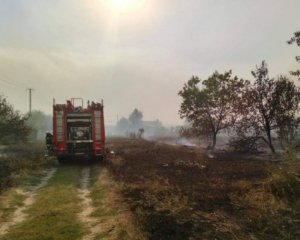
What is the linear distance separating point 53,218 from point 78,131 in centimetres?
1547

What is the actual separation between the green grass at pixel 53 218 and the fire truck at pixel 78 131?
28.3 feet

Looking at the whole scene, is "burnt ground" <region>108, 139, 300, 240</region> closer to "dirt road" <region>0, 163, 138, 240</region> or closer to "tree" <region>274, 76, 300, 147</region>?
"dirt road" <region>0, 163, 138, 240</region>

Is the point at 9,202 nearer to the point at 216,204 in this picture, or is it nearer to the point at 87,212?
the point at 87,212

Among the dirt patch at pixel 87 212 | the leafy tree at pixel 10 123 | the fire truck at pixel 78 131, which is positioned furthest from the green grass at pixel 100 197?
the leafy tree at pixel 10 123

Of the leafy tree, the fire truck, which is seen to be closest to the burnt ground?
the fire truck

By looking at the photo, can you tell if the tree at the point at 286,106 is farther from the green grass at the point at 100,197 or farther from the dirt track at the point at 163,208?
the green grass at the point at 100,197

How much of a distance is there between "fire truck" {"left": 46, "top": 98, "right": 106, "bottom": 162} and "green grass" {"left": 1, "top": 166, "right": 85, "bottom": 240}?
8617 mm

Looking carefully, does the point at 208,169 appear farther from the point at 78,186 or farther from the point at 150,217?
the point at 150,217

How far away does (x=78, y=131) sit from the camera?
85.3ft

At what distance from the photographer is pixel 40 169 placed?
893 inches

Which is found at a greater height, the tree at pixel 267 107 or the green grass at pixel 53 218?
the tree at pixel 267 107

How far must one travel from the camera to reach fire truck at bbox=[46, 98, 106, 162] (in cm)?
2502

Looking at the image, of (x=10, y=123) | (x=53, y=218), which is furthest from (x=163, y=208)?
(x=10, y=123)

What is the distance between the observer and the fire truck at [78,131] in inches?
985
